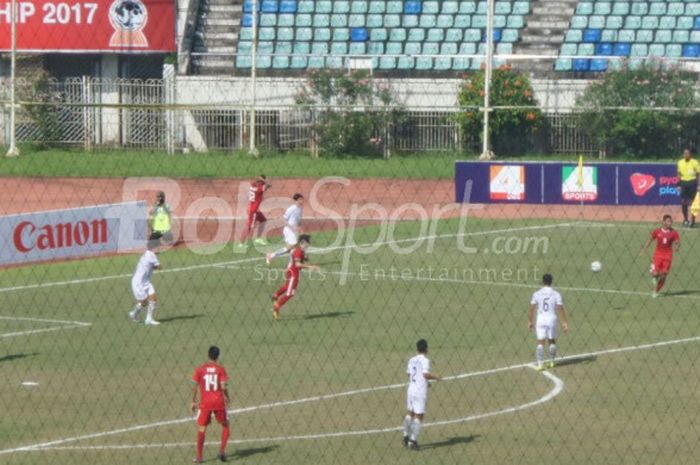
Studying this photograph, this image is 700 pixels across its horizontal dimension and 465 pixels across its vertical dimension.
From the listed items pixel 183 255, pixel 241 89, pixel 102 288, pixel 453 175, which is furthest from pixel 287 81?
pixel 102 288

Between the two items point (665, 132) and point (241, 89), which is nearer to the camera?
point (665, 132)

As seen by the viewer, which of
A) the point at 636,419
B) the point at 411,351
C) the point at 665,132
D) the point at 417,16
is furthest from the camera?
the point at 417,16

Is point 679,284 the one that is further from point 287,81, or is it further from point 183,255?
point 287,81

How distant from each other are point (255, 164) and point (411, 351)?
818 inches

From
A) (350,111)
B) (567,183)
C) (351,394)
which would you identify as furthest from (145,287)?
(350,111)

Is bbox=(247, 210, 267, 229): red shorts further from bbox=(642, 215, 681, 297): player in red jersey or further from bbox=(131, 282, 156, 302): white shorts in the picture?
bbox=(642, 215, 681, 297): player in red jersey

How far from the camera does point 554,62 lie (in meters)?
55.2

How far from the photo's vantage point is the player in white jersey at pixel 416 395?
20750 mm

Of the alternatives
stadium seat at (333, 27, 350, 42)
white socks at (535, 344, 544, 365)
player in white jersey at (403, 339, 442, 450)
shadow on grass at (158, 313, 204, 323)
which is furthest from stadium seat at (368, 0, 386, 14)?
player in white jersey at (403, 339, 442, 450)

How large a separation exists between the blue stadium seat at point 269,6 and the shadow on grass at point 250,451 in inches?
1534

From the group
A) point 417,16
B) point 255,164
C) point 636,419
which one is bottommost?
point 636,419

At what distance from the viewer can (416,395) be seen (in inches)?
816

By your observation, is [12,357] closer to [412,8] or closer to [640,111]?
[640,111]

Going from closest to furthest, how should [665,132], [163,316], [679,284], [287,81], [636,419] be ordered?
[636,419]
[163,316]
[679,284]
[665,132]
[287,81]
